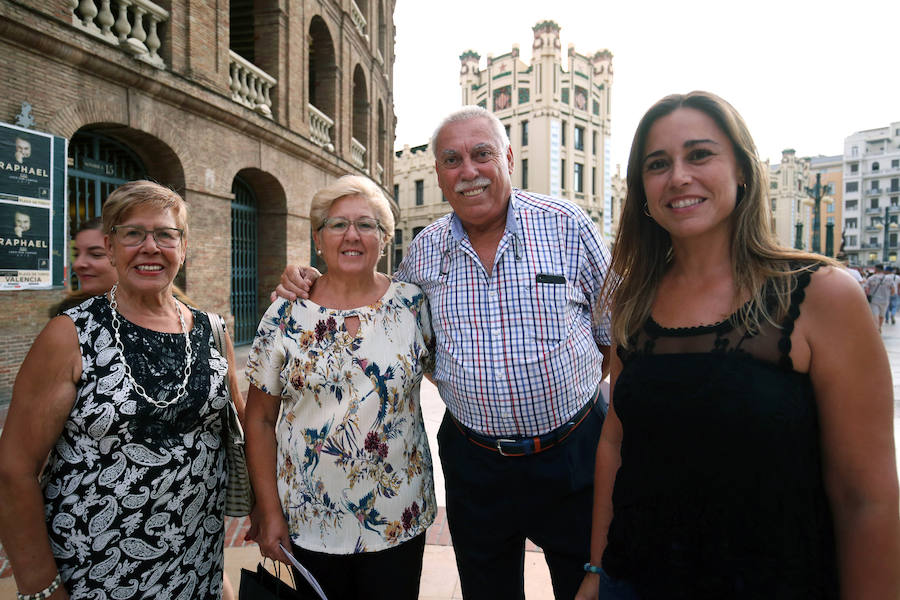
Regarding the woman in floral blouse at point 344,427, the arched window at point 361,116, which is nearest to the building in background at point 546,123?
the arched window at point 361,116

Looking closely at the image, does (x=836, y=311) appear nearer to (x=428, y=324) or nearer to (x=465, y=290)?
(x=465, y=290)

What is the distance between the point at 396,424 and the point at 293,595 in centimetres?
69

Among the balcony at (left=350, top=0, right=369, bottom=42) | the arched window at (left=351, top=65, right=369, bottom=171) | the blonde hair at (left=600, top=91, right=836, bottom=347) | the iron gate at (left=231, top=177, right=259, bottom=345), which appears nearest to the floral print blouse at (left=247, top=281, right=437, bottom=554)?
the blonde hair at (left=600, top=91, right=836, bottom=347)

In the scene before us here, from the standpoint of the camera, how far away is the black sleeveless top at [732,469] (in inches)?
52.2

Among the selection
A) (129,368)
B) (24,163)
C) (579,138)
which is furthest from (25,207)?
(579,138)

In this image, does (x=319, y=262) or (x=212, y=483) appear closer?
(x=212, y=483)

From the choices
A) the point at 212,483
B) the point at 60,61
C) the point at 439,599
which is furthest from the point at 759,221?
the point at 60,61

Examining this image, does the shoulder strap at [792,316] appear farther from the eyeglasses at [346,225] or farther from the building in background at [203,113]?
the building in background at [203,113]

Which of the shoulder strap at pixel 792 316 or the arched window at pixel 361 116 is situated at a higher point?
the arched window at pixel 361 116

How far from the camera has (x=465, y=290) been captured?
2.37 m

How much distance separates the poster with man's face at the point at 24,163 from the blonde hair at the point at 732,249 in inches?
308

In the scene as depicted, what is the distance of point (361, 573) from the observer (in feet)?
7.11

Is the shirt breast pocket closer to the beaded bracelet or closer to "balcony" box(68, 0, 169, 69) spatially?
the beaded bracelet

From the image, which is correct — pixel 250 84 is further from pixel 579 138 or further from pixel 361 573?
pixel 579 138
